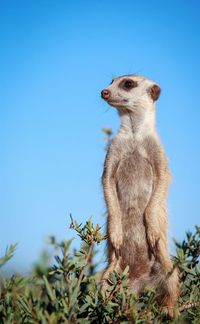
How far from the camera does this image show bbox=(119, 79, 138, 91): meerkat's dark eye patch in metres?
7.53

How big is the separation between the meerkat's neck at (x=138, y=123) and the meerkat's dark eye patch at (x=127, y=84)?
0.34 meters

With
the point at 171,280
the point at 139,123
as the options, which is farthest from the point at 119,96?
the point at 171,280

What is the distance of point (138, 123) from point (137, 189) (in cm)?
108

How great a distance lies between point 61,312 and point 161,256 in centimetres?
396

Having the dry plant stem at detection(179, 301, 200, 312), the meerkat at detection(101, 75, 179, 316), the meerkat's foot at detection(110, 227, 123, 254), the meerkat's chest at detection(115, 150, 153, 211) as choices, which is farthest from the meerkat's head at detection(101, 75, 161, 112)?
the dry plant stem at detection(179, 301, 200, 312)

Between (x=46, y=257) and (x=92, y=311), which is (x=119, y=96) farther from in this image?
(x=46, y=257)

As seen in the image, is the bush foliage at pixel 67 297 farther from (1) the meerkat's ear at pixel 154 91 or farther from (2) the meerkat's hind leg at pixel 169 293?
(1) the meerkat's ear at pixel 154 91

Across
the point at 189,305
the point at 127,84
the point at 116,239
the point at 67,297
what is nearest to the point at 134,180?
the point at 116,239

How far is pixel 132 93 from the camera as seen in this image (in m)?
7.51

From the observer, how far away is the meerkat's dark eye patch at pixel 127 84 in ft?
24.7

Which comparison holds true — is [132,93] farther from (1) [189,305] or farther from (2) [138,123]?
(1) [189,305]

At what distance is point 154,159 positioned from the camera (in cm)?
690

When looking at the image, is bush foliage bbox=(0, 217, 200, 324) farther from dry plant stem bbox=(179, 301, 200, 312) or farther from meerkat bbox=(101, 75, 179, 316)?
meerkat bbox=(101, 75, 179, 316)

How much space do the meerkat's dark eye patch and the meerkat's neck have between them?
34 cm
